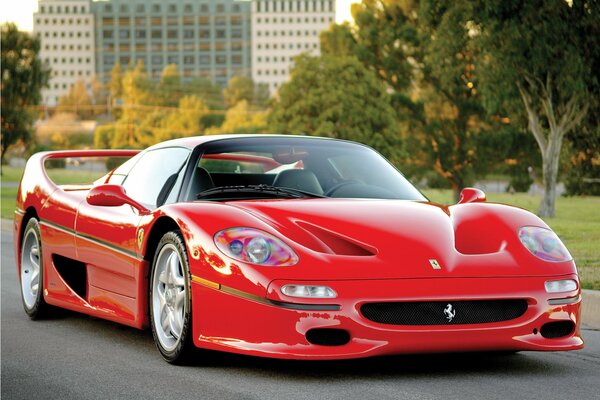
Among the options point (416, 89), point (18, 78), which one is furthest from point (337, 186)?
point (416, 89)

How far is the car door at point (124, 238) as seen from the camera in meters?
6.53

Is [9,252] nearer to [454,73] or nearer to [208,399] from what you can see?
[208,399]

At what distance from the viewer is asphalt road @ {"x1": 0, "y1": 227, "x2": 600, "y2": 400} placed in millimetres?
5074

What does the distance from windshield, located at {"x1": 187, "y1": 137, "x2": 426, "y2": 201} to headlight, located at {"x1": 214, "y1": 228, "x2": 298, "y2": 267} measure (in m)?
0.84

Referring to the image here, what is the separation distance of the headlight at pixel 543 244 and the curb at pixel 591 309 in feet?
7.07

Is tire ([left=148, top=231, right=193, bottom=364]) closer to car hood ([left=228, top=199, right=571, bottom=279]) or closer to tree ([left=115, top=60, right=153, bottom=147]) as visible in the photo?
car hood ([left=228, top=199, right=571, bottom=279])

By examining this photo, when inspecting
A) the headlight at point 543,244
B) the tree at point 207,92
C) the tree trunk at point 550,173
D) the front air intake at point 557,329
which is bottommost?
the tree at point 207,92

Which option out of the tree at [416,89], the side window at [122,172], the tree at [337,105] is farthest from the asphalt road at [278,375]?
the tree at [416,89]

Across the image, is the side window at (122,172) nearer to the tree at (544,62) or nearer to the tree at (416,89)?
the tree at (544,62)

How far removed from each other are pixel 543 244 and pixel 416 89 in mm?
55666

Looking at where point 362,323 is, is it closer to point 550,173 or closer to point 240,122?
point 550,173

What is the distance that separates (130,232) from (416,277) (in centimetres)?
201

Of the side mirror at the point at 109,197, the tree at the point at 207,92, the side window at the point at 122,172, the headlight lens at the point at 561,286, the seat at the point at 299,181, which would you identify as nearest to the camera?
the headlight lens at the point at 561,286

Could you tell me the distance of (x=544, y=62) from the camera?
28703 mm
